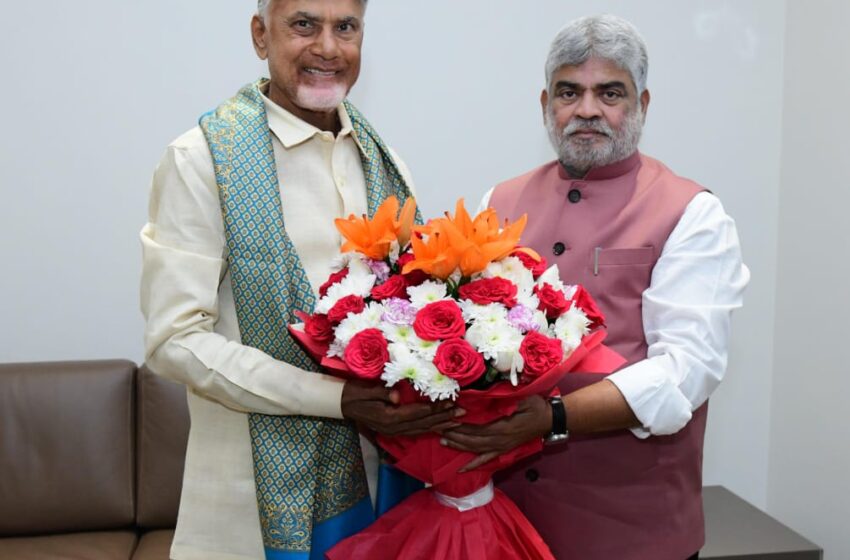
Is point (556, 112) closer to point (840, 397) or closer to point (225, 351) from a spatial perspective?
point (225, 351)

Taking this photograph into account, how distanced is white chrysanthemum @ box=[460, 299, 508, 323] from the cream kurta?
35 centimetres

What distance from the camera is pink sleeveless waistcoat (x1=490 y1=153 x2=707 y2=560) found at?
1945 mm

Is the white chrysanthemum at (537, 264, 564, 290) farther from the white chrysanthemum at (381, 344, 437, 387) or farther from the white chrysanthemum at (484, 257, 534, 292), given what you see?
the white chrysanthemum at (381, 344, 437, 387)

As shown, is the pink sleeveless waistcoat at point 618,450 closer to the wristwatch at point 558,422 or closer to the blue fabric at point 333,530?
the wristwatch at point 558,422

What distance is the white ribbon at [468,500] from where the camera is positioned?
1739mm

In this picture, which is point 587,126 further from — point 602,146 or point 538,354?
point 538,354

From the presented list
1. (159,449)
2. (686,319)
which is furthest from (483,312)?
(159,449)

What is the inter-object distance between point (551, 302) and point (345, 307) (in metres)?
0.36

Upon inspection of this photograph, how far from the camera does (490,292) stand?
1.52 metres

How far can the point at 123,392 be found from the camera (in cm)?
324

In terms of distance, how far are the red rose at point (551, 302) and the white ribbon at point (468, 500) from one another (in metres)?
0.40

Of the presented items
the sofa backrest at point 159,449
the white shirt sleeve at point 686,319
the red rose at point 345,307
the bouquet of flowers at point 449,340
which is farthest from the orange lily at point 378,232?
the sofa backrest at point 159,449

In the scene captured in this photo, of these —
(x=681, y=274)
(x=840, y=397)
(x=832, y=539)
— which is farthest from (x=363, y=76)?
(x=832, y=539)

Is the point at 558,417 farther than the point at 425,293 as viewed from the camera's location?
Yes
